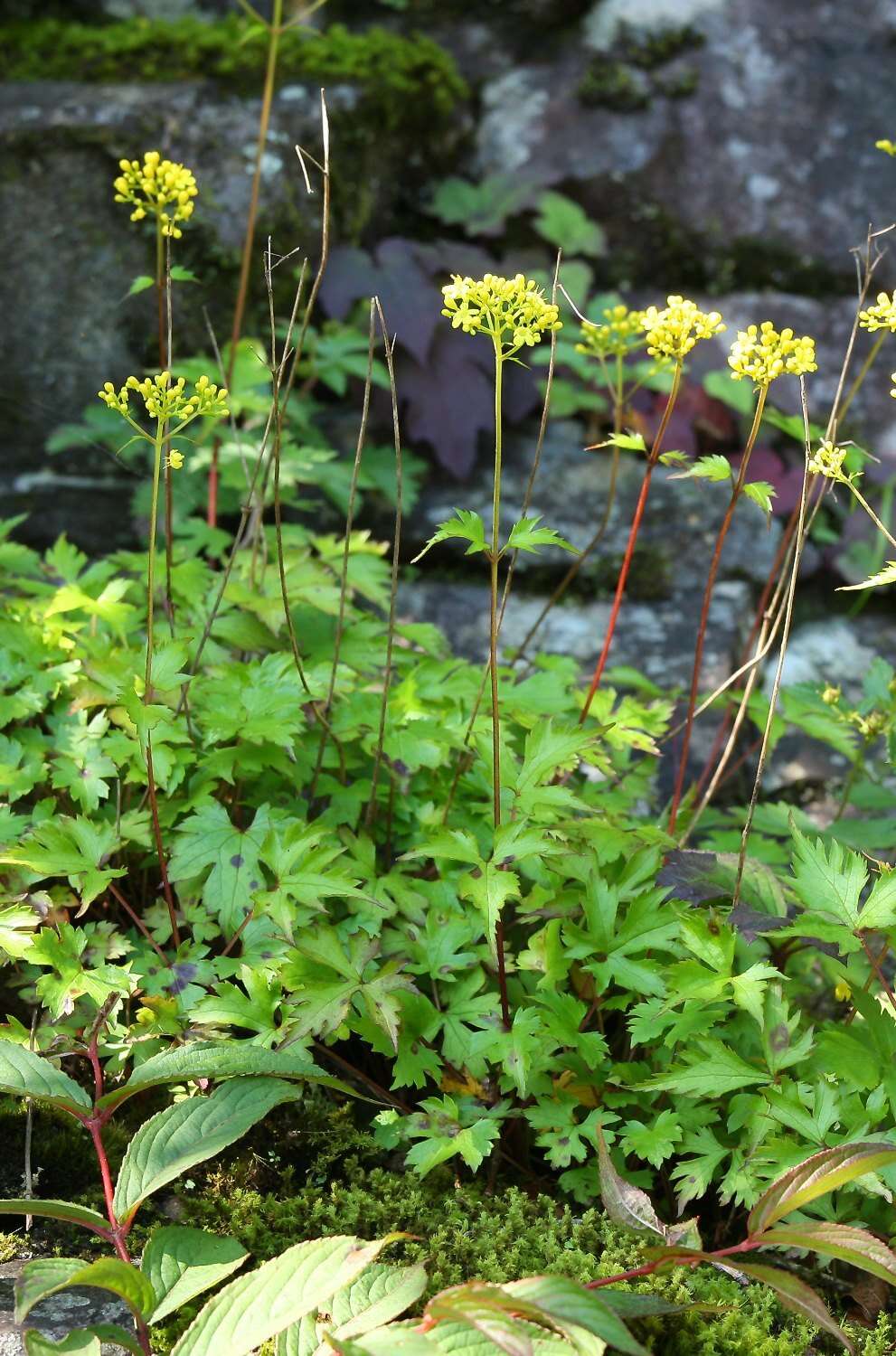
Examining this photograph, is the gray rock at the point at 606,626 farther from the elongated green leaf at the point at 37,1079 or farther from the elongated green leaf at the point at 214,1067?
the elongated green leaf at the point at 37,1079

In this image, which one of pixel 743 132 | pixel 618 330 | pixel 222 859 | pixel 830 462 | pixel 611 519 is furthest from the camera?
pixel 743 132

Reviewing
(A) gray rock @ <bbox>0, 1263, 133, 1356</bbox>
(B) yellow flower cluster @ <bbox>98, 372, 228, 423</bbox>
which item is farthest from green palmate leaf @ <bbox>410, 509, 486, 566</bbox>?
(A) gray rock @ <bbox>0, 1263, 133, 1356</bbox>

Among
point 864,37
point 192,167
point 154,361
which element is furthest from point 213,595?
point 864,37

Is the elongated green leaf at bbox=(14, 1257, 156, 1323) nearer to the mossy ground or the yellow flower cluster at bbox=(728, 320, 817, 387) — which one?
the mossy ground

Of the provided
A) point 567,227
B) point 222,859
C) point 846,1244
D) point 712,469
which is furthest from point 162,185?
point 567,227

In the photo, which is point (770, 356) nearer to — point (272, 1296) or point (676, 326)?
point (676, 326)

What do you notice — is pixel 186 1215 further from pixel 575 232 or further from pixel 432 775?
pixel 575 232
